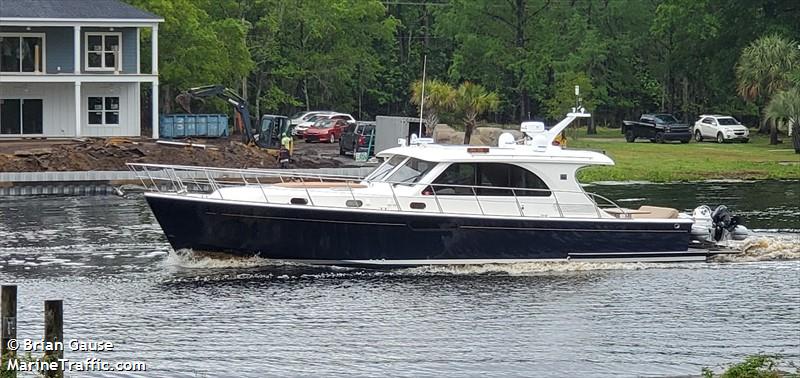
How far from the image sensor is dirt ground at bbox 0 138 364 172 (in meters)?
44.5

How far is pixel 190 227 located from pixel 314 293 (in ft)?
9.94

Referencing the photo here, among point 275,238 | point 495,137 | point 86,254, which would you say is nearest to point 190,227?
point 275,238

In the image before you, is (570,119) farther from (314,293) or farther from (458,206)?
(314,293)

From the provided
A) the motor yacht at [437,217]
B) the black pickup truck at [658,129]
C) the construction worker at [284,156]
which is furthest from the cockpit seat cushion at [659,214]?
the black pickup truck at [658,129]

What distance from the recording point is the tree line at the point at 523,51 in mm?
70000

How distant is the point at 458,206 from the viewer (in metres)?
25.4

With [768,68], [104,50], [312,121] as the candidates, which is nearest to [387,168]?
[104,50]

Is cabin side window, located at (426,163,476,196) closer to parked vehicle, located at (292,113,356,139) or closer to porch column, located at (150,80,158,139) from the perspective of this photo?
porch column, located at (150,80,158,139)

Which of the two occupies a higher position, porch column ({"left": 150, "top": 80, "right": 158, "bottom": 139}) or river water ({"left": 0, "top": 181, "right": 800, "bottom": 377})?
porch column ({"left": 150, "top": 80, "right": 158, "bottom": 139})

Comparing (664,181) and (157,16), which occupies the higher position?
(157,16)

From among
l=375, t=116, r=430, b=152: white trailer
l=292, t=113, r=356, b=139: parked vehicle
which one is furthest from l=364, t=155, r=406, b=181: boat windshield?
l=292, t=113, r=356, b=139: parked vehicle

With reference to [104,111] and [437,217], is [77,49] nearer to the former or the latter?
[104,111]

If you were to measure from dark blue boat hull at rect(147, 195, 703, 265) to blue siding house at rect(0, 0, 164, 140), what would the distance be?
113ft

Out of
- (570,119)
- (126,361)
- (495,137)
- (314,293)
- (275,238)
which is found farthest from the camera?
(495,137)
